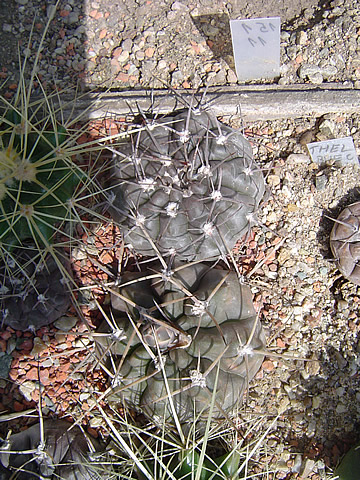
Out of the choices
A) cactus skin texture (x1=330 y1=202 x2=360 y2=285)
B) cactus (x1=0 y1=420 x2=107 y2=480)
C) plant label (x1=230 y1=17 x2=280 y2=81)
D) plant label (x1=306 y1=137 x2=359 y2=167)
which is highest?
plant label (x1=230 y1=17 x2=280 y2=81)

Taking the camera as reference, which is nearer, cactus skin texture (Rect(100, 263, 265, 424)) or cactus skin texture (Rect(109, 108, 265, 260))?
cactus skin texture (Rect(100, 263, 265, 424))

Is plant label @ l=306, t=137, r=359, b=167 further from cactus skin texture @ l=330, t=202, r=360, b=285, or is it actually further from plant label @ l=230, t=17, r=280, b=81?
plant label @ l=230, t=17, r=280, b=81

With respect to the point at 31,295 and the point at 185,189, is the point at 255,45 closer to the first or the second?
the point at 185,189

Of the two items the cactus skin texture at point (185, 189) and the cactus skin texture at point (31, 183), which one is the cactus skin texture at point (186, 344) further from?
the cactus skin texture at point (31, 183)

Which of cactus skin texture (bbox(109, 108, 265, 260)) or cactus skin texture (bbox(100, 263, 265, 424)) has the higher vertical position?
cactus skin texture (bbox(109, 108, 265, 260))

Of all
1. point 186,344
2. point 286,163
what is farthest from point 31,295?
point 286,163

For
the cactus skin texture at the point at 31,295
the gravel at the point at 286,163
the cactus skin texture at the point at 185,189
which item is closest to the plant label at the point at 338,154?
the gravel at the point at 286,163

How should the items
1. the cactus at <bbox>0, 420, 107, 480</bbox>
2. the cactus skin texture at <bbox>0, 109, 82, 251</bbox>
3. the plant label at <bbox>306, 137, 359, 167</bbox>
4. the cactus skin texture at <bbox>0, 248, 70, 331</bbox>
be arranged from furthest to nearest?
the plant label at <bbox>306, 137, 359, 167</bbox> < the cactus skin texture at <bbox>0, 248, 70, 331</bbox> < the cactus at <bbox>0, 420, 107, 480</bbox> < the cactus skin texture at <bbox>0, 109, 82, 251</bbox>

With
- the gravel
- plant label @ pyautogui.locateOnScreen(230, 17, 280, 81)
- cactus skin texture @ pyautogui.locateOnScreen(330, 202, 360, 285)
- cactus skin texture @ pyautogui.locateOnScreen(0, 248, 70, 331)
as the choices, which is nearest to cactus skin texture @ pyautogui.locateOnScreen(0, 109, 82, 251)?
cactus skin texture @ pyautogui.locateOnScreen(0, 248, 70, 331)
